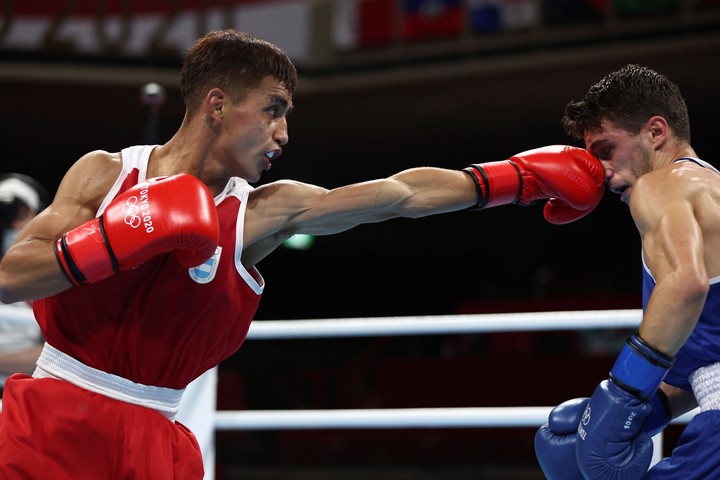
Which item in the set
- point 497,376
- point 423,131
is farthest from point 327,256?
point 497,376

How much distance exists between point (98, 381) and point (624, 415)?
3.59ft

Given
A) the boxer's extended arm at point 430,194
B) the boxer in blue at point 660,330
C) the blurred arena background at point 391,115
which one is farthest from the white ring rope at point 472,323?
the blurred arena background at point 391,115

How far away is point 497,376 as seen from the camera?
24.2ft

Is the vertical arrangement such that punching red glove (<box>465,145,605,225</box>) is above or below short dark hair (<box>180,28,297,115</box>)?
below

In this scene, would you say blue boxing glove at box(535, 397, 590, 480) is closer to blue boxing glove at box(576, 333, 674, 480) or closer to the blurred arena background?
blue boxing glove at box(576, 333, 674, 480)

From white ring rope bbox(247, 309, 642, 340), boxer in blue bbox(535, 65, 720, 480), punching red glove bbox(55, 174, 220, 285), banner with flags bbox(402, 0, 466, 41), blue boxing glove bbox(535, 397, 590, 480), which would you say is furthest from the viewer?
banner with flags bbox(402, 0, 466, 41)

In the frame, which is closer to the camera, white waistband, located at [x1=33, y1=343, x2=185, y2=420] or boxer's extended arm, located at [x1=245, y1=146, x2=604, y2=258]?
white waistband, located at [x1=33, y1=343, x2=185, y2=420]

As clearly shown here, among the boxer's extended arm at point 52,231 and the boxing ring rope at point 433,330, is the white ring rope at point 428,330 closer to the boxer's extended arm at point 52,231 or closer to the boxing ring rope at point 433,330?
the boxing ring rope at point 433,330

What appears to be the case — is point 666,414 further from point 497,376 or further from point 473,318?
point 497,376

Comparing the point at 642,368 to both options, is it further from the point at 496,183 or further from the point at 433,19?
the point at 433,19

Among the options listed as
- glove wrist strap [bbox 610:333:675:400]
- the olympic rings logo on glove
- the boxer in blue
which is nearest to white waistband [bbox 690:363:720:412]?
the boxer in blue

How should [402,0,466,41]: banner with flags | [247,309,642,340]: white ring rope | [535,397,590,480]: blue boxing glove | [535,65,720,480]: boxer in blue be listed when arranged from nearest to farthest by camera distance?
1. [535,65,720,480]: boxer in blue
2. [535,397,590,480]: blue boxing glove
3. [247,309,642,340]: white ring rope
4. [402,0,466,41]: banner with flags

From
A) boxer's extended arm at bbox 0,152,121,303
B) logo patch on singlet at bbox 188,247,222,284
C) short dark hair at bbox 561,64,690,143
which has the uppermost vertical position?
short dark hair at bbox 561,64,690,143

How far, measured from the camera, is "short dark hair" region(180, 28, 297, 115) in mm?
2070
